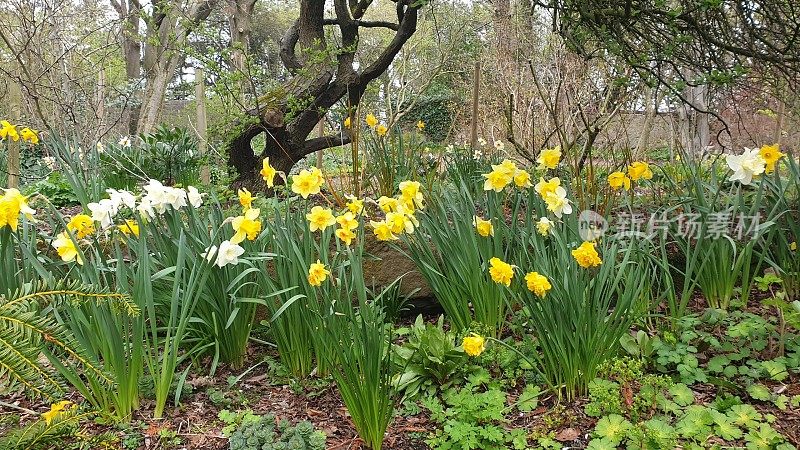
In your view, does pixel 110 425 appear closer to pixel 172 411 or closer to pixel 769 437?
pixel 172 411

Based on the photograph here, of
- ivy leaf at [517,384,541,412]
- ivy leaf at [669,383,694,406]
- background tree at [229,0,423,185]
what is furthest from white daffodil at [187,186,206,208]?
background tree at [229,0,423,185]

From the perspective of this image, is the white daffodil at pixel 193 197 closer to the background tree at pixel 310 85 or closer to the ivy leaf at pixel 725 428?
the ivy leaf at pixel 725 428

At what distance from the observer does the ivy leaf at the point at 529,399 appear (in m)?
1.81

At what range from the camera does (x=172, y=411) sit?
1.83 metres

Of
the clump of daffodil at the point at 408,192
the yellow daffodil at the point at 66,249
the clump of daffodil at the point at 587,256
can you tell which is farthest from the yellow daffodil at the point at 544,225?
the yellow daffodil at the point at 66,249

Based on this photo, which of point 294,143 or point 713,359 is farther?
point 294,143

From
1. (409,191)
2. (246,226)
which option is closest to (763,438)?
(409,191)

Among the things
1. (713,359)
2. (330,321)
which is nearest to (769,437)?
(713,359)

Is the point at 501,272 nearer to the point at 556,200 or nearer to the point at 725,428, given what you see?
the point at 556,200

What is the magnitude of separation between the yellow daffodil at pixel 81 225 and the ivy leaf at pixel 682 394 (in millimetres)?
2055

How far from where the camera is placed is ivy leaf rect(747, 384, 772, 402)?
1752mm

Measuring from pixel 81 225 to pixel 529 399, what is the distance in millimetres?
1650

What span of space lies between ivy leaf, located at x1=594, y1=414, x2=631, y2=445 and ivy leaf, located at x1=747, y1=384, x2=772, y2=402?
1.58 ft

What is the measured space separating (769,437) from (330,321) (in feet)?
4.39
